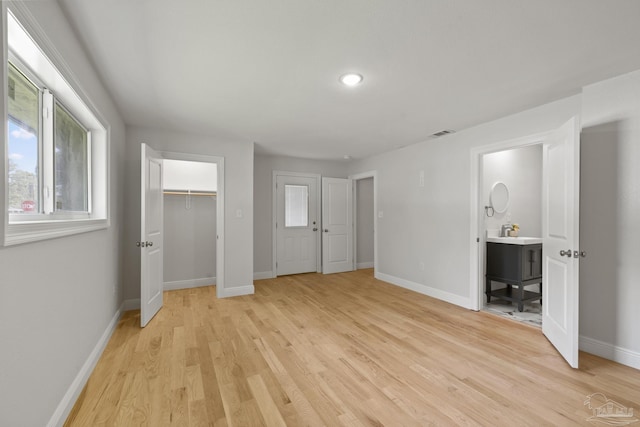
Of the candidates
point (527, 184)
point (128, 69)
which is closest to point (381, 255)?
point (527, 184)

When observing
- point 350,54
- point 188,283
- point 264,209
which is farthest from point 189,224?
point 350,54

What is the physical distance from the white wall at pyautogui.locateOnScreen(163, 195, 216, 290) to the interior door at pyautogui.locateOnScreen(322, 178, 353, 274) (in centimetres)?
224

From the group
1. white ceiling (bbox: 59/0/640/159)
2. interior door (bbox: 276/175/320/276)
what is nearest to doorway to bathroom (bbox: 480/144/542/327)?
white ceiling (bbox: 59/0/640/159)

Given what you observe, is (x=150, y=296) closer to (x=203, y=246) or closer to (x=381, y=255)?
(x=203, y=246)

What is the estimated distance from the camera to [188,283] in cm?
466

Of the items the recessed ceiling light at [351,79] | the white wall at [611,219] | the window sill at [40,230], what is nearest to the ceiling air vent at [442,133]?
the white wall at [611,219]

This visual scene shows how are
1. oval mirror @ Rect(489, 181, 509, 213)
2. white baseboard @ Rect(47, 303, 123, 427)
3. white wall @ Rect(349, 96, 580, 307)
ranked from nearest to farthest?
white baseboard @ Rect(47, 303, 123, 427) < white wall @ Rect(349, 96, 580, 307) < oval mirror @ Rect(489, 181, 509, 213)

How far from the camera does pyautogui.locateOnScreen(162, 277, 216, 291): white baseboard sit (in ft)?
14.9

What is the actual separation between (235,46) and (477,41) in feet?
5.44

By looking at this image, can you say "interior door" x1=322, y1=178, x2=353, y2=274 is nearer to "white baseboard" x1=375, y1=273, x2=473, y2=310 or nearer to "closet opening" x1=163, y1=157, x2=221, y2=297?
"white baseboard" x1=375, y1=273, x2=473, y2=310

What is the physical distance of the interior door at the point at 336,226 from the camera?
592cm

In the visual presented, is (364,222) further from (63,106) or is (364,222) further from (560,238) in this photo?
(63,106)

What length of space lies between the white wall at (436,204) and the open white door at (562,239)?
1.65ft

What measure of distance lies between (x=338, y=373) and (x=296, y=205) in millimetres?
3975
